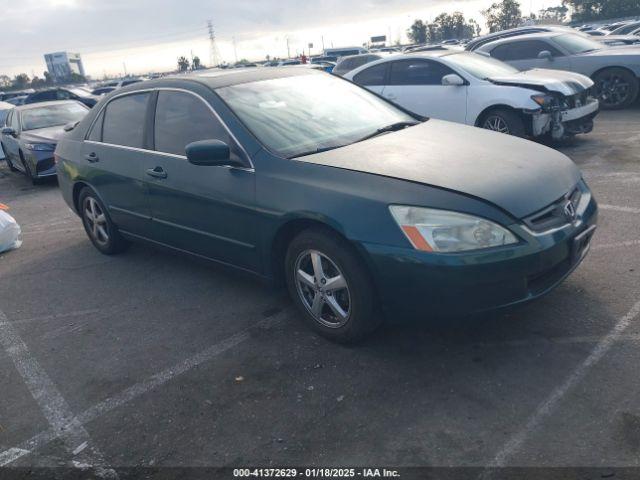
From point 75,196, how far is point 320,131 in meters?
3.12

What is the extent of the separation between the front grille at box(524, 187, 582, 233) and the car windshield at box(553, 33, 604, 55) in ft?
31.1

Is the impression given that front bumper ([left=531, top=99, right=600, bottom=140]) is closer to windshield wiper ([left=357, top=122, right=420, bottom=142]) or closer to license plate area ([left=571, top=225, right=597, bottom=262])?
windshield wiper ([left=357, top=122, right=420, bottom=142])

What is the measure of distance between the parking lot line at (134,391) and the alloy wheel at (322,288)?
47 centimetres

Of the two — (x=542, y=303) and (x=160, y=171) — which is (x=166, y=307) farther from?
(x=542, y=303)

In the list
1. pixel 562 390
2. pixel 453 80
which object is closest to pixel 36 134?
pixel 453 80

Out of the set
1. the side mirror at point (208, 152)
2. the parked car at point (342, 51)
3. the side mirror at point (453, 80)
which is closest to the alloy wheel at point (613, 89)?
the side mirror at point (453, 80)

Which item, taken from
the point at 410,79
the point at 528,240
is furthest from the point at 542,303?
the point at 410,79

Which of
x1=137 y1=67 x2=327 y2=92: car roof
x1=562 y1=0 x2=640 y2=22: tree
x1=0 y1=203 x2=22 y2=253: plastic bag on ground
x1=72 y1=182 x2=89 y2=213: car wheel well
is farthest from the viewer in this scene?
x1=562 y1=0 x2=640 y2=22: tree

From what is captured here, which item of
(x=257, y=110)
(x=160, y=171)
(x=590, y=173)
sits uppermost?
→ (x=257, y=110)

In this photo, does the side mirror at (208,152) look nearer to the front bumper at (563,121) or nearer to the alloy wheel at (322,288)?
the alloy wheel at (322,288)

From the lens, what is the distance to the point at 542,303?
3.93m

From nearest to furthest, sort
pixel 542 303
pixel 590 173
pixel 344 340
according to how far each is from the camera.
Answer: pixel 344 340, pixel 542 303, pixel 590 173

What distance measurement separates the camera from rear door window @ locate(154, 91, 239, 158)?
4.22 metres

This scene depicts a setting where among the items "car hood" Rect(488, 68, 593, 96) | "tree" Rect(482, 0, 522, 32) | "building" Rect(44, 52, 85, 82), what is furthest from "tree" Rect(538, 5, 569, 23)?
"car hood" Rect(488, 68, 593, 96)
